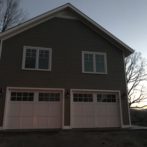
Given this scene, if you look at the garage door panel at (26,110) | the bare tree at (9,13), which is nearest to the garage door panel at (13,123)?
the garage door panel at (26,110)

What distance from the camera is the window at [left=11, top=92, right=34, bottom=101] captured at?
11.7 metres

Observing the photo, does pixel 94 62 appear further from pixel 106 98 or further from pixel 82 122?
pixel 82 122

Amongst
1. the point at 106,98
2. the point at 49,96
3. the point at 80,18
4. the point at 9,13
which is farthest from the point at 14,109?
the point at 9,13

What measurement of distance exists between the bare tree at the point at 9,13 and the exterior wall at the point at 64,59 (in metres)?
13.7

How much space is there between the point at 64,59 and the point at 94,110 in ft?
12.2

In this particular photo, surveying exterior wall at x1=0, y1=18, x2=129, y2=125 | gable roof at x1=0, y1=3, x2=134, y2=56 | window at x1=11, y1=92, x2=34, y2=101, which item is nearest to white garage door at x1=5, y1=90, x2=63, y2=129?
window at x1=11, y1=92, x2=34, y2=101

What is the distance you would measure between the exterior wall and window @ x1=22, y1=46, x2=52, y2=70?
0.84ft

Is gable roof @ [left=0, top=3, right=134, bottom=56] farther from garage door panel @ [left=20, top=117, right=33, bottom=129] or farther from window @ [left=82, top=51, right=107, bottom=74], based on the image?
garage door panel @ [left=20, top=117, right=33, bottom=129]

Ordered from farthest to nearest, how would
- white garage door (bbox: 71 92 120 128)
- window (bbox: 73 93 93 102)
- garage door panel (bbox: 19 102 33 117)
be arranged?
window (bbox: 73 93 93 102) < white garage door (bbox: 71 92 120 128) < garage door panel (bbox: 19 102 33 117)

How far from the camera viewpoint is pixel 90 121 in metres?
12.4

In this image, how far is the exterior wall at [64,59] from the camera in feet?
39.2
